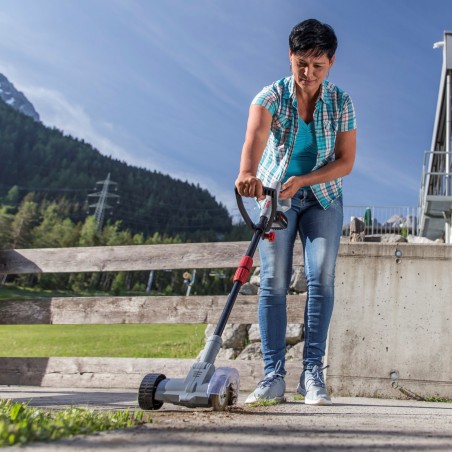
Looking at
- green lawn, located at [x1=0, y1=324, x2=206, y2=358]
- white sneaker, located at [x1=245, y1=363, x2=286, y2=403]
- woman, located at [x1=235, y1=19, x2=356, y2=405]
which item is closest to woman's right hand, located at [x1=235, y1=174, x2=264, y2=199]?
woman, located at [x1=235, y1=19, x2=356, y2=405]

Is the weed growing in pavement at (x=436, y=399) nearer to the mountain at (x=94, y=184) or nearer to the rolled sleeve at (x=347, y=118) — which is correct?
the rolled sleeve at (x=347, y=118)

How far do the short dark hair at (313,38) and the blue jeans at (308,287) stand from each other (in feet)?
2.56

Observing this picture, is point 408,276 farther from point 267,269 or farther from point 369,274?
point 267,269

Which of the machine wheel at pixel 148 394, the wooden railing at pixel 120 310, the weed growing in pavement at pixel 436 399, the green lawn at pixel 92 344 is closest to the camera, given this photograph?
the machine wheel at pixel 148 394

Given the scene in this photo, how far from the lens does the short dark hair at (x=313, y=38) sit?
8.91ft

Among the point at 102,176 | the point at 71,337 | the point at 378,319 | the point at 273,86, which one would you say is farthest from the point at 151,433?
the point at 102,176

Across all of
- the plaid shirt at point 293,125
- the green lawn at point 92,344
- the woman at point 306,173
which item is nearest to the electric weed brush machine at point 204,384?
the woman at point 306,173

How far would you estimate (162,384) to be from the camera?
2.25 m

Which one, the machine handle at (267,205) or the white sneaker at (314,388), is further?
the white sneaker at (314,388)

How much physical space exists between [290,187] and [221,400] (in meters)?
1.05

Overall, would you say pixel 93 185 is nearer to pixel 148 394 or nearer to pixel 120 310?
pixel 120 310

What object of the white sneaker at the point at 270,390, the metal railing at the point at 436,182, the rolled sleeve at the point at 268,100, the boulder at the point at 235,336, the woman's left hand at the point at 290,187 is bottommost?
the white sneaker at the point at 270,390

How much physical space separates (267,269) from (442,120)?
58.3 ft

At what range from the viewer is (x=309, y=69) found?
280cm
